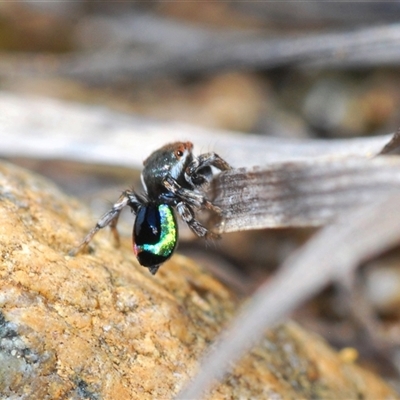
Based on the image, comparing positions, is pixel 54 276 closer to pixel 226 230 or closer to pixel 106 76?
pixel 226 230

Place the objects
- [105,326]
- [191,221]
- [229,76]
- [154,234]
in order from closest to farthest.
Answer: [105,326] → [154,234] → [191,221] → [229,76]

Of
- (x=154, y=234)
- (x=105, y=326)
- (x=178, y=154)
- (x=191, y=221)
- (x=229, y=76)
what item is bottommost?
(x=105, y=326)

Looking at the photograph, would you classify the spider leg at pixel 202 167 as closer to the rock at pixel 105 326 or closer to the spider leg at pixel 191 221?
the spider leg at pixel 191 221

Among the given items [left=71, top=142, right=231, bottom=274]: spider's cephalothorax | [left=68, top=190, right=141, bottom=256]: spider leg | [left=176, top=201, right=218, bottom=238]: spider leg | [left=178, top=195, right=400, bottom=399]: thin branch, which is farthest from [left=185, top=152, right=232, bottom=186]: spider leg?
[left=178, top=195, right=400, bottom=399]: thin branch

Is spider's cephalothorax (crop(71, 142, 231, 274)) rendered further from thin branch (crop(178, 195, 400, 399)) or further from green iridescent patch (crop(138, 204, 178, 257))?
thin branch (crop(178, 195, 400, 399))

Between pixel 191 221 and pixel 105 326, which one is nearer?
pixel 105 326

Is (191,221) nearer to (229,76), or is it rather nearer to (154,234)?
(154,234)

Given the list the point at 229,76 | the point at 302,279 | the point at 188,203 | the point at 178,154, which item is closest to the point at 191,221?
the point at 188,203

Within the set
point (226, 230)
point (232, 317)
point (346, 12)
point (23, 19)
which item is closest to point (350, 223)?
point (226, 230)
